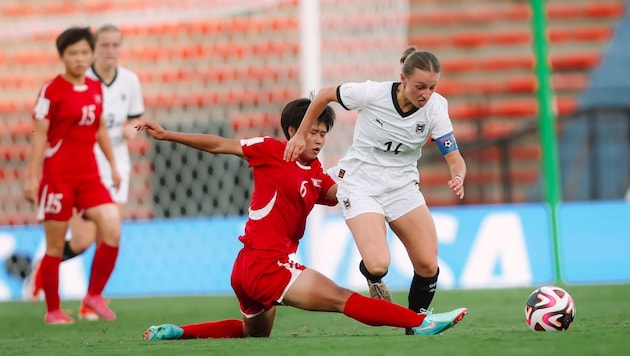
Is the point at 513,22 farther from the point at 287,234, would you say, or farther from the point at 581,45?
the point at 287,234

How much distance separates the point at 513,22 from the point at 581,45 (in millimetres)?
882

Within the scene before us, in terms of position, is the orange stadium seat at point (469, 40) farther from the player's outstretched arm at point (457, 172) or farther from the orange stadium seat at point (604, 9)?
the player's outstretched arm at point (457, 172)

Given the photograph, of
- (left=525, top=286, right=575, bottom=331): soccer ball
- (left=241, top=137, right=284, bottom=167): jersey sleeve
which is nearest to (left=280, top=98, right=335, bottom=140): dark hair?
(left=241, top=137, right=284, bottom=167): jersey sleeve

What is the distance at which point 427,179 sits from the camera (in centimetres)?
1287

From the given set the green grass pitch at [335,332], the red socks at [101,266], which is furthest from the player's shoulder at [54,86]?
the green grass pitch at [335,332]

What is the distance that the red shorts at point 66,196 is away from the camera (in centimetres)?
730

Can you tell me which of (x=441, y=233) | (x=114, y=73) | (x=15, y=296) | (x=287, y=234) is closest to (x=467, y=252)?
(x=441, y=233)

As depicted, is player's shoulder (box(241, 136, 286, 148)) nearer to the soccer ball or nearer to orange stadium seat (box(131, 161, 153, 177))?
the soccer ball

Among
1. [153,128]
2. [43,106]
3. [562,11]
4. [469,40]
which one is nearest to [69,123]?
[43,106]

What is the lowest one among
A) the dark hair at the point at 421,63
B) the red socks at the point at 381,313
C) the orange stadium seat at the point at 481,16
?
the red socks at the point at 381,313

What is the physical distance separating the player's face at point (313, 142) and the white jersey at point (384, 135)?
22 cm

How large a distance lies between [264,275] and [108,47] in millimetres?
3570

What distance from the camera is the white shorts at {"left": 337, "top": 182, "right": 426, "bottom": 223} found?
5.65 m

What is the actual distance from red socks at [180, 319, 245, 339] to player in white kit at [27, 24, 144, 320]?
2932mm
